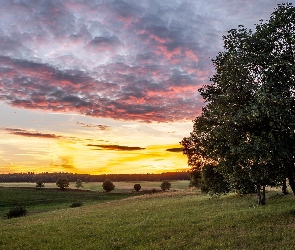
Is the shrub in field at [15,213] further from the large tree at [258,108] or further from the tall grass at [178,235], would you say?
the large tree at [258,108]

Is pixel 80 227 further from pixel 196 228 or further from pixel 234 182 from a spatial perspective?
pixel 234 182

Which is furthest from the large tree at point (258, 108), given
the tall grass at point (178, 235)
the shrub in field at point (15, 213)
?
the shrub in field at point (15, 213)

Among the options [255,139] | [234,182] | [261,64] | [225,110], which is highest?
[261,64]

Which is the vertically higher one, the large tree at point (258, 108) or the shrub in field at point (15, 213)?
the large tree at point (258, 108)

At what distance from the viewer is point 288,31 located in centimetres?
2666

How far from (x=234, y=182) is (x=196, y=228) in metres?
6.48

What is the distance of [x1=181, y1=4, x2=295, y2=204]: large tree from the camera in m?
23.3

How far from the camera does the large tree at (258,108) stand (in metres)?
23.3

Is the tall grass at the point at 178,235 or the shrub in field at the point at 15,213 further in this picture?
the shrub in field at the point at 15,213

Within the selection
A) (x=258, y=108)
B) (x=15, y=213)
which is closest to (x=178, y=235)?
(x=258, y=108)

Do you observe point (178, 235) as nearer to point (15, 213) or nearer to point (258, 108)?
point (258, 108)

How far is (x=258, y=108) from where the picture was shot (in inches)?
929

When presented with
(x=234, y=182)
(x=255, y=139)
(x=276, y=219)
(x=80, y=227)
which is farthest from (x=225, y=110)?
(x=80, y=227)

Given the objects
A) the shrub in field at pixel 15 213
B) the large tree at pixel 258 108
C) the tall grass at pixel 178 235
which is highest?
the large tree at pixel 258 108
